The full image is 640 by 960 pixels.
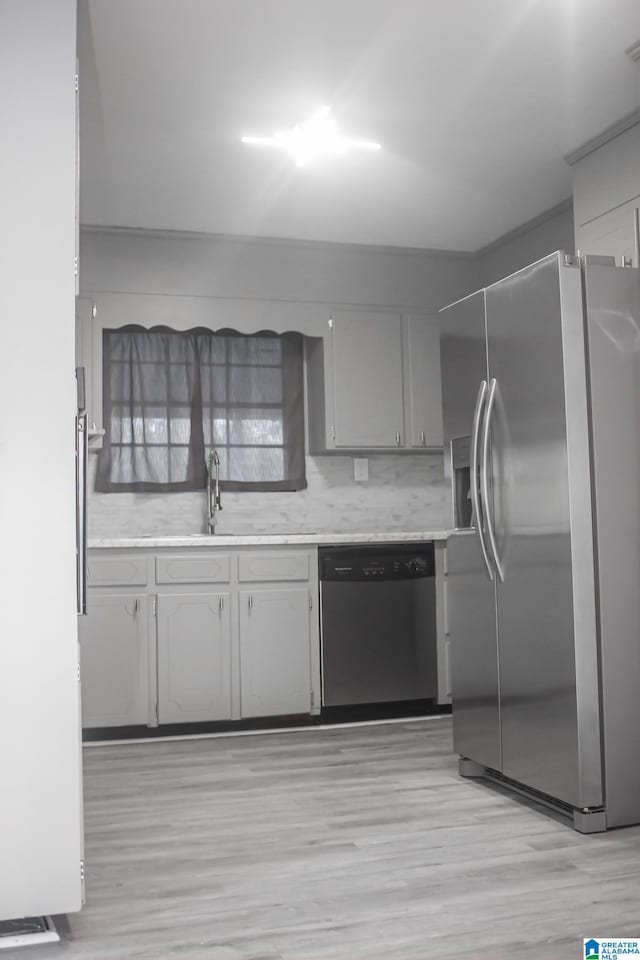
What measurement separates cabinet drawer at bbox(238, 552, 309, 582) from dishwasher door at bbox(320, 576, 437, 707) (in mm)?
154

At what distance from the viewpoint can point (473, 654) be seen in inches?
139

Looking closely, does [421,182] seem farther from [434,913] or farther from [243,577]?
[434,913]

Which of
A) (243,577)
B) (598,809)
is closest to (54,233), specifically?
(598,809)

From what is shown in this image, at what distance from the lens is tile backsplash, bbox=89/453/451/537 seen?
5238mm

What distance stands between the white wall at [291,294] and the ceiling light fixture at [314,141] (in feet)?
3.98

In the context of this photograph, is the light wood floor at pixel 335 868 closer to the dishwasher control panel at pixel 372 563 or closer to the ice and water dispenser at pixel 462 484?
the ice and water dispenser at pixel 462 484

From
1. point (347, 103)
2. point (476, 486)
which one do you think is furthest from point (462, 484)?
point (347, 103)

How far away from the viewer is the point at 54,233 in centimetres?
231

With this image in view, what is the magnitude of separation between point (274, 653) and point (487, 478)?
1.87 m

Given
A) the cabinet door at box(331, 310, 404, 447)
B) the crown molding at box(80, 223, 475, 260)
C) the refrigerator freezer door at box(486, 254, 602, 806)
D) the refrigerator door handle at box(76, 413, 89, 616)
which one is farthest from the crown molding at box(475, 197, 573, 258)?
the refrigerator door handle at box(76, 413, 89, 616)

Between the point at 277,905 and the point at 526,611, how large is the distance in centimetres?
130

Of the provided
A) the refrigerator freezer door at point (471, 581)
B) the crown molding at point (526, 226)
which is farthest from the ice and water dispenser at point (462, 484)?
the crown molding at point (526, 226)

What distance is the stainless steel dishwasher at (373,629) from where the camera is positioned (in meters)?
4.82

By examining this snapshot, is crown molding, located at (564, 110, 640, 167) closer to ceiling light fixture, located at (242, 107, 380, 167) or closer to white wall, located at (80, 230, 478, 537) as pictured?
ceiling light fixture, located at (242, 107, 380, 167)
